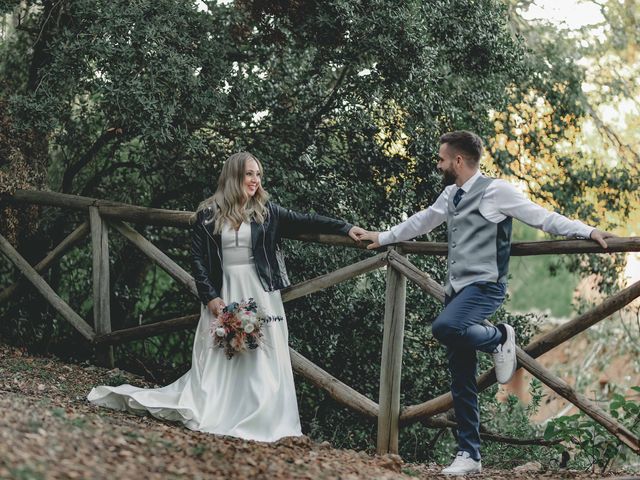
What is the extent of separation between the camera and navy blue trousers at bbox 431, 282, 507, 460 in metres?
4.70

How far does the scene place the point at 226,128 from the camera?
25.7ft

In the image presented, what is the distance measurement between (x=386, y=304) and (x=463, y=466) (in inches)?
43.5

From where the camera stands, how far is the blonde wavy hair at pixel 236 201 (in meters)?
5.52

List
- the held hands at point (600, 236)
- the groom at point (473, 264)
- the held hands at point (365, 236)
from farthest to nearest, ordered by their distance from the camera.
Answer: the held hands at point (365, 236) → the groom at point (473, 264) → the held hands at point (600, 236)

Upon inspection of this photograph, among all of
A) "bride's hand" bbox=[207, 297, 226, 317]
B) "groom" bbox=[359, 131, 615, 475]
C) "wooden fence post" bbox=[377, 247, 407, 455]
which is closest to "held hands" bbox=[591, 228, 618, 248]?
"groom" bbox=[359, 131, 615, 475]

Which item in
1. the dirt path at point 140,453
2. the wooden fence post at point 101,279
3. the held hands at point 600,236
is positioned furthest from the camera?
the wooden fence post at point 101,279

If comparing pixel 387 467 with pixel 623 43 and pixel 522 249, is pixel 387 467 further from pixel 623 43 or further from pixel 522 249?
Answer: pixel 623 43

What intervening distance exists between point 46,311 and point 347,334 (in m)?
3.03

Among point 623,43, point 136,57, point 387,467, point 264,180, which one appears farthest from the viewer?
point 623,43

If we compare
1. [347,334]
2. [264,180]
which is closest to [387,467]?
A: [347,334]

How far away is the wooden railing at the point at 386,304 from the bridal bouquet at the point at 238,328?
451 mm

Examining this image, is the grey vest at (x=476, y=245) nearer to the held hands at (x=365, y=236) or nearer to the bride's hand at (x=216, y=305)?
the held hands at (x=365, y=236)

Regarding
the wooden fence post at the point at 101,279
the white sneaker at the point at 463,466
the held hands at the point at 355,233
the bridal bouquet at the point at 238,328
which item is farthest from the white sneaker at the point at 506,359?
the wooden fence post at the point at 101,279

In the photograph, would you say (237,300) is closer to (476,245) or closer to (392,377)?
(392,377)
